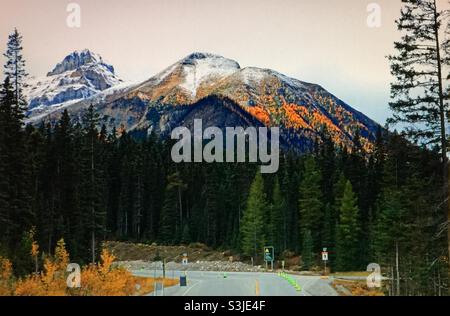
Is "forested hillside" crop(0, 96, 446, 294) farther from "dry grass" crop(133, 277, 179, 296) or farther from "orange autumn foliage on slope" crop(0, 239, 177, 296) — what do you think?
"dry grass" crop(133, 277, 179, 296)

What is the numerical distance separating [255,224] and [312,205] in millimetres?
8116

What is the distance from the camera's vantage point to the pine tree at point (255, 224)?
76.8 metres

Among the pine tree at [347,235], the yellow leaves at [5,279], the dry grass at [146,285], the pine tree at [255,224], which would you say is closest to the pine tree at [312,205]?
the pine tree at [347,235]

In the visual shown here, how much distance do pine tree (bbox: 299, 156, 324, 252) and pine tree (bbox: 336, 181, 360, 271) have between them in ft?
14.2

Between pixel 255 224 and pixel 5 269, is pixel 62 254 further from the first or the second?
pixel 255 224

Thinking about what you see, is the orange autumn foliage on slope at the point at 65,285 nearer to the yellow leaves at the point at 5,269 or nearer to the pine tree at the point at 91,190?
the yellow leaves at the point at 5,269

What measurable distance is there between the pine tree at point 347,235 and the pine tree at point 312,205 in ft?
14.2

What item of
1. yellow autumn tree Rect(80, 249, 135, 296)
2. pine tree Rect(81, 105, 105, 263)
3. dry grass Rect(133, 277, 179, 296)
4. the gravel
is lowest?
the gravel

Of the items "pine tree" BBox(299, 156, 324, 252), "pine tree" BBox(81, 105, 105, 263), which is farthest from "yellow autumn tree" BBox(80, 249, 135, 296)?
"pine tree" BBox(299, 156, 324, 252)

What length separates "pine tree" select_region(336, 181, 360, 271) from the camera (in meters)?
66.7

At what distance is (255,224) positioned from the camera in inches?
3031
